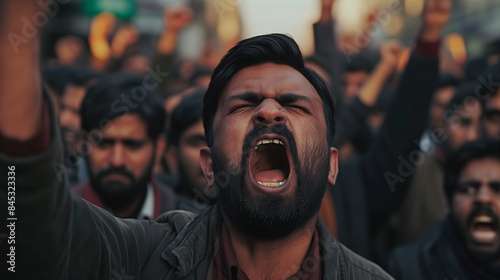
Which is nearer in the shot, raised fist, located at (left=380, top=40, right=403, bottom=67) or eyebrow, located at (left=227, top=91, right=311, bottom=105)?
eyebrow, located at (left=227, top=91, right=311, bottom=105)

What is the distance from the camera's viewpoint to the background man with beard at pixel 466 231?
3.78 meters

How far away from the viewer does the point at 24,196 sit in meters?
1.56

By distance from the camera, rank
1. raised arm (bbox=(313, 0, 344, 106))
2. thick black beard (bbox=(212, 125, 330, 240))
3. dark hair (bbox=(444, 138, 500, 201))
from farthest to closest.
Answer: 1. raised arm (bbox=(313, 0, 344, 106))
2. dark hair (bbox=(444, 138, 500, 201))
3. thick black beard (bbox=(212, 125, 330, 240))

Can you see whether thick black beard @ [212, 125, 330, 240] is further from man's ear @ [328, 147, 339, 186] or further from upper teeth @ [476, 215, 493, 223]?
upper teeth @ [476, 215, 493, 223]

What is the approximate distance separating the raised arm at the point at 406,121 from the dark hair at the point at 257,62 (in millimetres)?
1642

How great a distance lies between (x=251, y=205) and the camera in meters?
2.24

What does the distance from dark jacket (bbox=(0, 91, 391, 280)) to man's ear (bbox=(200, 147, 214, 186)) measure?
14 cm

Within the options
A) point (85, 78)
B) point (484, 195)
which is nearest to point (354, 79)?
point (85, 78)

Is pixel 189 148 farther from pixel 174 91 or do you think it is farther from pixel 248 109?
pixel 248 109

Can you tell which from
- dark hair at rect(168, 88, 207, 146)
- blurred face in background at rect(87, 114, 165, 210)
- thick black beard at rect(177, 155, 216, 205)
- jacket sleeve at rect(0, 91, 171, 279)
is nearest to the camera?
jacket sleeve at rect(0, 91, 171, 279)

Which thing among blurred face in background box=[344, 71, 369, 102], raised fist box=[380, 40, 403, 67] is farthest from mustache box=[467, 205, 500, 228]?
blurred face in background box=[344, 71, 369, 102]

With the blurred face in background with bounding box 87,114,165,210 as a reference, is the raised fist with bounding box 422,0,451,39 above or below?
above

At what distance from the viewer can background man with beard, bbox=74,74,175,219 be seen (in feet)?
12.8

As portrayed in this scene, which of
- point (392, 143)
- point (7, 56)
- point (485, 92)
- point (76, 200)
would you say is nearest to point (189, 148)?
point (392, 143)
